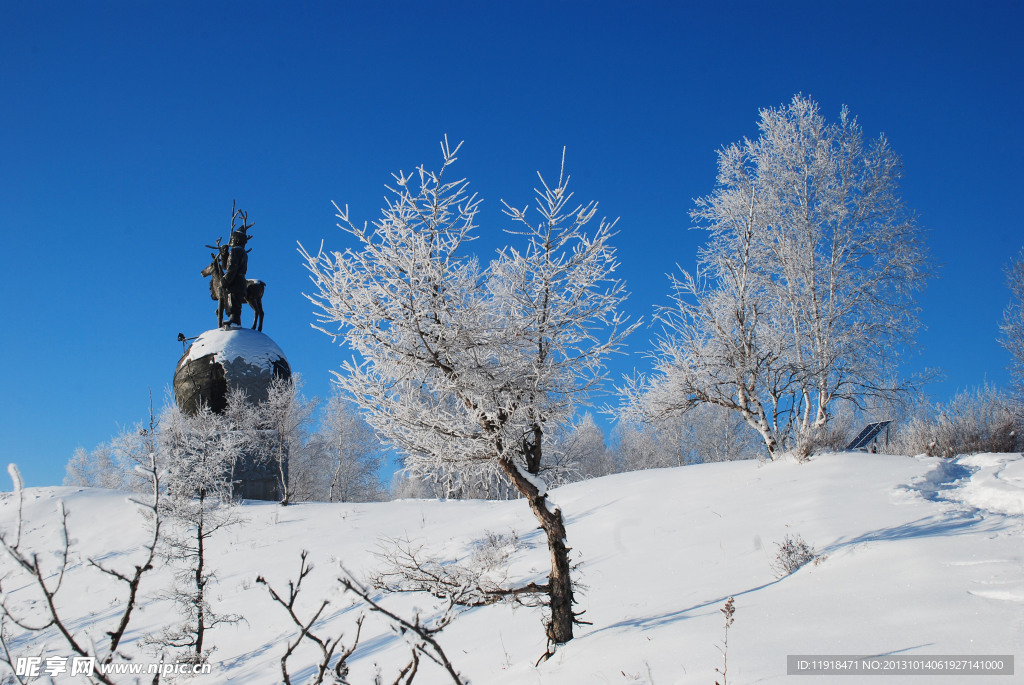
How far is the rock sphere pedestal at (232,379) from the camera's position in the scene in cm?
2172

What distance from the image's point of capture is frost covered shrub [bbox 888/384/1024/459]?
11461 millimetres

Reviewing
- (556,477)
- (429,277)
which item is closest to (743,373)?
(556,477)

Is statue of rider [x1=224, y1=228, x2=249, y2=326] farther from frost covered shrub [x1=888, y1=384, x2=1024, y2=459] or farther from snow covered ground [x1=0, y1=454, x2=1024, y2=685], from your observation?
frost covered shrub [x1=888, y1=384, x2=1024, y2=459]

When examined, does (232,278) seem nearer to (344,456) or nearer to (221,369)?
(221,369)

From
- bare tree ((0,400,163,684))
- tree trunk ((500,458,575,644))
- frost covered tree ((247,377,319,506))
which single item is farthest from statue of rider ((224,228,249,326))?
tree trunk ((500,458,575,644))

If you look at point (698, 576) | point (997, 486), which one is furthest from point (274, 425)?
point (997, 486)

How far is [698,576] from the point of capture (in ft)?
21.8

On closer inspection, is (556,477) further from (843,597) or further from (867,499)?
(867,499)

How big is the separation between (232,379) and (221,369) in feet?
1.74

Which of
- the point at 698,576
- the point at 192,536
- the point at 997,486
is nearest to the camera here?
the point at 698,576

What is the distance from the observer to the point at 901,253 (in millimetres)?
13711

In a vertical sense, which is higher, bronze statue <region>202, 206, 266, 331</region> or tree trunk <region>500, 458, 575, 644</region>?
bronze statue <region>202, 206, 266, 331</region>

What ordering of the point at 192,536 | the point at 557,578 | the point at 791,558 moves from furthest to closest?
the point at 192,536 → the point at 791,558 → the point at 557,578

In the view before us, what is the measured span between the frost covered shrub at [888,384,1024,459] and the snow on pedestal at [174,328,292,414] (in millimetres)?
19916
